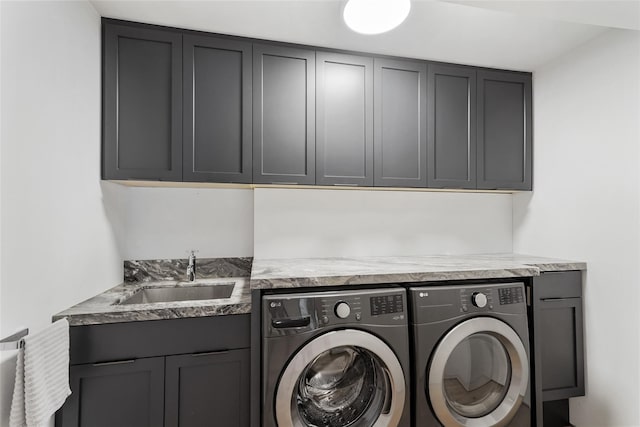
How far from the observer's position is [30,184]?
43.7 inches

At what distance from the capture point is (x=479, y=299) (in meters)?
1.65

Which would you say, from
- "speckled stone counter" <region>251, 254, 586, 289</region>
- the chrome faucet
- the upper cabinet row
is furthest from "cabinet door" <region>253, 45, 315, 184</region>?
the chrome faucet

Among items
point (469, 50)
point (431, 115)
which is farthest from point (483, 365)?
Answer: point (469, 50)

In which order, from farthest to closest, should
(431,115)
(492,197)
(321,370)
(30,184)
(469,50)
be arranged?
(492,197) → (431,115) → (469,50) → (321,370) → (30,184)

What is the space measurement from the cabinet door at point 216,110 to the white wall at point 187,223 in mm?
367

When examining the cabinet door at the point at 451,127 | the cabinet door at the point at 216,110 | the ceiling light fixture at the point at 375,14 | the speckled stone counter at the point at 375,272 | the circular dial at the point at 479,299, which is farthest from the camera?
the cabinet door at the point at 451,127

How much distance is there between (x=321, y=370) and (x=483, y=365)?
94cm

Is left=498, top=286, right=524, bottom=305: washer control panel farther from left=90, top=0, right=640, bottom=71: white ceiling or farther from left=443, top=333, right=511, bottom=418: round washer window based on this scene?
left=90, top=0, right=640, bottom=71: white ceiling

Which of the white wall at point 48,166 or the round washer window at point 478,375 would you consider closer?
the white wall at point 48,166

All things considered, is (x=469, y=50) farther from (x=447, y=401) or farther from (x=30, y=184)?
(x=30, y=184)

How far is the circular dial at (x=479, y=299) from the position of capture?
1.65 m

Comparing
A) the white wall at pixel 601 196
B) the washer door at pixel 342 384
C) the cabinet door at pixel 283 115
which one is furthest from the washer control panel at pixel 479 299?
the cabinet door at pixel 283 115

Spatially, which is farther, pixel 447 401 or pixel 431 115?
pixel 431 115

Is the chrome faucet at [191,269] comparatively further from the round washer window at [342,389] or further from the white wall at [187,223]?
the round washer window at [342,389]
